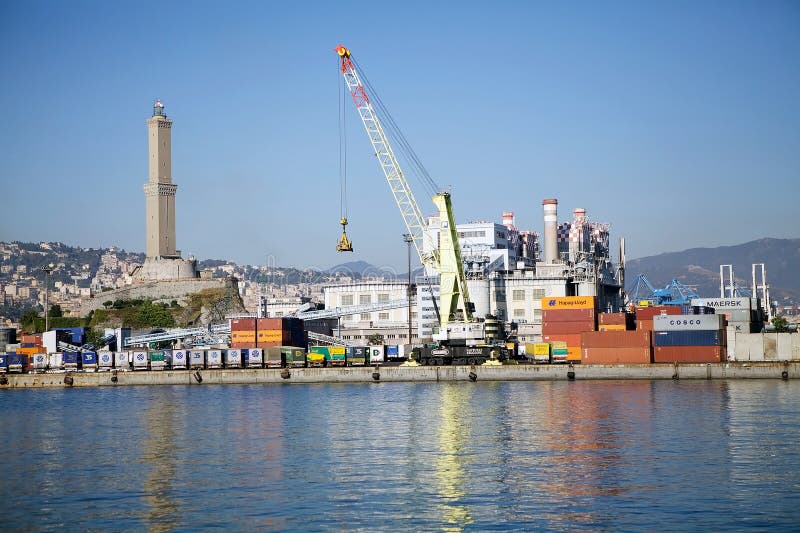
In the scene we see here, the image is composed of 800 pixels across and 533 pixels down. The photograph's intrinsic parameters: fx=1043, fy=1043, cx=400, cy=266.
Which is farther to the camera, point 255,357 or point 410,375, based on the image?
point 255,357

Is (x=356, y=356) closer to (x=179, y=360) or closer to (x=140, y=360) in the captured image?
(x=179, y=360)

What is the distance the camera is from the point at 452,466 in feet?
141

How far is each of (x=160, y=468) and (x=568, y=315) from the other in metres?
65.8

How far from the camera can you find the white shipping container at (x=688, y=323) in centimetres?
9444

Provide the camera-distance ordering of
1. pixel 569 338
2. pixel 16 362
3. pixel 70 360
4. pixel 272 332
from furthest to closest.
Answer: pixel 272 332 < pixel 16 362 < pixel 70 360 < pixel 569 338

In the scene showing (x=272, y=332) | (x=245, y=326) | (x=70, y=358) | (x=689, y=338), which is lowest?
(x=70, y=358)

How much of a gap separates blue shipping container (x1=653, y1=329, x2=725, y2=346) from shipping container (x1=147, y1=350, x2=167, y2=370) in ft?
162

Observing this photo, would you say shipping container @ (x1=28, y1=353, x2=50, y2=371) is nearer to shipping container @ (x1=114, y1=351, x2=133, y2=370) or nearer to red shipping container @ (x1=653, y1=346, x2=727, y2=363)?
shipping container @ (x1=114, y1=351, x2=133, y2=370)

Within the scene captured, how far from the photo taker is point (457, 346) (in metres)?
101

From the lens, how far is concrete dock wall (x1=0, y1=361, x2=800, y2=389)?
91375 millimetres

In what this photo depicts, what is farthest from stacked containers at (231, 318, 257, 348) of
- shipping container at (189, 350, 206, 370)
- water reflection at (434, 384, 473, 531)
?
water reflection at (434, 384, 473, 531)

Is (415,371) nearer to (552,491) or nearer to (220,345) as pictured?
(220,345)

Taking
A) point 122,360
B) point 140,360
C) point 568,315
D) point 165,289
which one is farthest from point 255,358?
point 165,289

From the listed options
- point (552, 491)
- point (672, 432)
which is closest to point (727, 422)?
point (672, 432)
